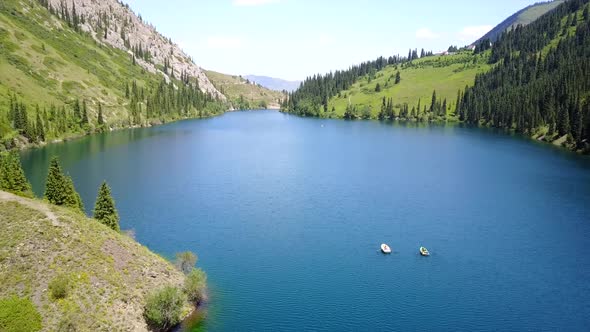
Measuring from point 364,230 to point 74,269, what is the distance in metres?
43.9

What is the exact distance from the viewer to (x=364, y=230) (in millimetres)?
70875

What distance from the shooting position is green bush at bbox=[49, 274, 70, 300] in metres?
37.5

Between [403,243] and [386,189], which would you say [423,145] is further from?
[403,243]

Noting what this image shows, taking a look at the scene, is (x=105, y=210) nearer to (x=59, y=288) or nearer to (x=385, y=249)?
(x=59, y=288)

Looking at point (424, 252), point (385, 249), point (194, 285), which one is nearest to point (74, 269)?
point (194, 285)

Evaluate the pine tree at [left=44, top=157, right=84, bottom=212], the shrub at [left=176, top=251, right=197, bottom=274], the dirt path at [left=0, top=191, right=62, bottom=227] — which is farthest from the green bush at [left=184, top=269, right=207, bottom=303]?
the pine tree at [left=44, top=157, right=84, bottom=212]

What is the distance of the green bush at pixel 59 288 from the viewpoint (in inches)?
1475

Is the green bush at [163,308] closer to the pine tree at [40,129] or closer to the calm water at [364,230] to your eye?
the calm water at [364,230]

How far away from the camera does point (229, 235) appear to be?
67875mm

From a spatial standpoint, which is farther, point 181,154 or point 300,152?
point 300,152

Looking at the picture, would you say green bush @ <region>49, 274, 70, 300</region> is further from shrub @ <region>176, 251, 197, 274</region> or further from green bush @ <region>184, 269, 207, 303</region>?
shrub @ <region>176, 251, 197, 274</region>

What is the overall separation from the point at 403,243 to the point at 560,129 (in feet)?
431

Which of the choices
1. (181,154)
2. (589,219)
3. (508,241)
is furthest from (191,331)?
(181,154)

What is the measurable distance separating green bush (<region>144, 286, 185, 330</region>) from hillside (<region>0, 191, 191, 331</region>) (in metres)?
1.03
